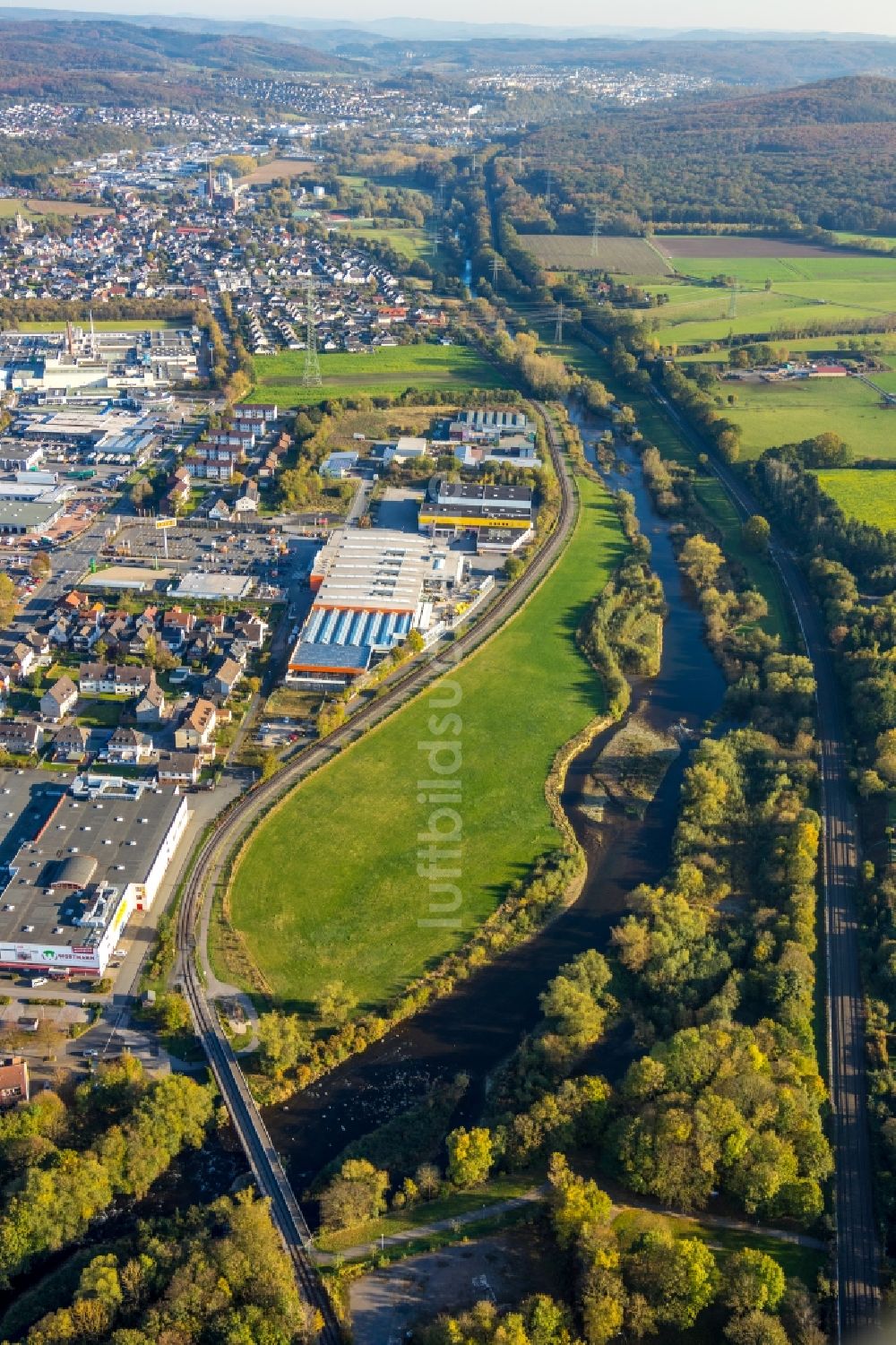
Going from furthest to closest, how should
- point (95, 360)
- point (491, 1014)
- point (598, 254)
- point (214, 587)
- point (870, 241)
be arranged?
point (870, 241) → point (598, 254) → point (95, 360) → point (214, 587) → point (491, 1014)

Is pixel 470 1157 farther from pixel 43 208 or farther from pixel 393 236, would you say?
pixel 43 208

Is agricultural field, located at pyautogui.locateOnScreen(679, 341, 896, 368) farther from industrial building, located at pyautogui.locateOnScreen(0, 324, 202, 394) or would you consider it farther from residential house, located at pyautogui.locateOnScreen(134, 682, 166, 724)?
residential house, located at pyautogui.locateOnScreen(134, 682, 166, 724)

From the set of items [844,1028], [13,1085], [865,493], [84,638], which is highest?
[865,493]

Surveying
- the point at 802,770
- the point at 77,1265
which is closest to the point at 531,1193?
the point at 77,1265

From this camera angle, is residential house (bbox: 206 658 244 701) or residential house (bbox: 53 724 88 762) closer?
residential house (bbox: 53 724 88 762)

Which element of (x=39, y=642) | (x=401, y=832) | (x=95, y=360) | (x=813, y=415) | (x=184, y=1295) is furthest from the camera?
(x=95, y=360)

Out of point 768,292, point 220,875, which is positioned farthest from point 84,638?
point 768,292

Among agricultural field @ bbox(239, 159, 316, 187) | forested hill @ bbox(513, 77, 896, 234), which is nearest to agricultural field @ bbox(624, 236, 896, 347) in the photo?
forested hill @ bbox(513, 77, 896, 234)
